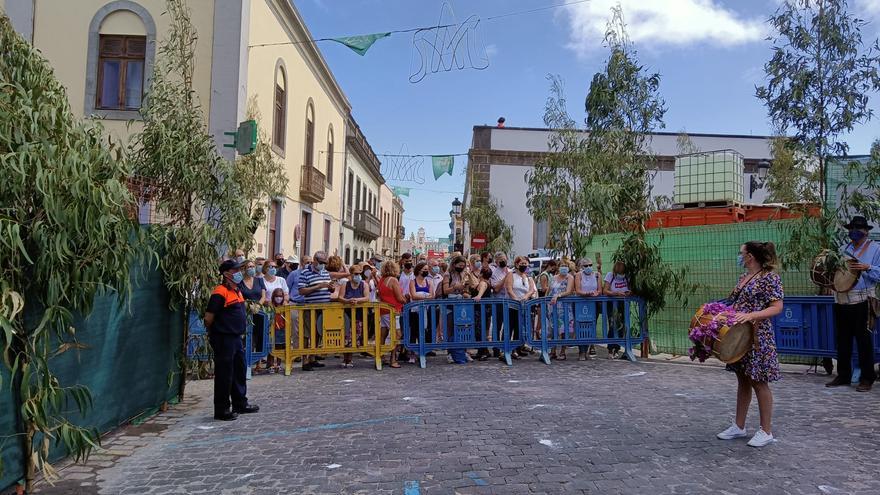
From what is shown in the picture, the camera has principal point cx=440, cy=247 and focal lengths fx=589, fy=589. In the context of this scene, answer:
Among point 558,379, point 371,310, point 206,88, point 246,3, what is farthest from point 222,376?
point 246,3

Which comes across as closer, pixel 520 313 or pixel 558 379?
pixel 558 379

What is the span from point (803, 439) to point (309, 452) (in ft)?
14.4

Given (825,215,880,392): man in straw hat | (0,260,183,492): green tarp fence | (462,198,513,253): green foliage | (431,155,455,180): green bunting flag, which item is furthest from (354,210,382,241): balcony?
(825,215,880,392): man in straw hat

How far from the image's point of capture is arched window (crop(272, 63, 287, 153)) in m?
19.2

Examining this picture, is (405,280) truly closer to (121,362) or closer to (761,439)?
(121,362)

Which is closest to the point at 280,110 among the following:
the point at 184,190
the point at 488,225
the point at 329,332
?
the point at 329,332

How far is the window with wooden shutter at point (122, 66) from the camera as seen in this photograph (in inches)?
626

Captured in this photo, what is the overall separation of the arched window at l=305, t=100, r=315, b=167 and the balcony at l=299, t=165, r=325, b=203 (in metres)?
0.64

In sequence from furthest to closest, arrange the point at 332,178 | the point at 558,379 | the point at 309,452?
the point at 332,178 < the point at 558,379 < the point at 309,452

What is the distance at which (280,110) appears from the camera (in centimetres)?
2009

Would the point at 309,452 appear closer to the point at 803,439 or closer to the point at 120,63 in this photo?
the point at 803,439

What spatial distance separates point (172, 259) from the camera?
21.0 feet

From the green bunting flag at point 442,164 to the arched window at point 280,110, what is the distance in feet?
17.3

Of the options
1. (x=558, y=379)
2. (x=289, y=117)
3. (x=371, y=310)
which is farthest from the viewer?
A: (x=289, y=117)
